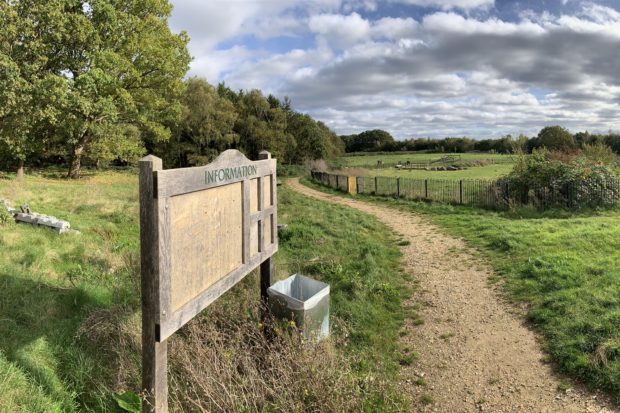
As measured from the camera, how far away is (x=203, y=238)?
346 cm

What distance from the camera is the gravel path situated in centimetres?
413

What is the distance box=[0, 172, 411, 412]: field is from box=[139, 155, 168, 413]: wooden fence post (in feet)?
0.99

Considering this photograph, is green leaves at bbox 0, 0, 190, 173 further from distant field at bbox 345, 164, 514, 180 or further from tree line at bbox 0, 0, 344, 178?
distant field at bbox 345, 164, 514, 180

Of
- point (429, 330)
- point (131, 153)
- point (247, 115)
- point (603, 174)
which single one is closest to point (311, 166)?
point (247, 115)

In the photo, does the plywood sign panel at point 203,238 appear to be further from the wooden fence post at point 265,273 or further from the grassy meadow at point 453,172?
the grassy meadow at point 453,172

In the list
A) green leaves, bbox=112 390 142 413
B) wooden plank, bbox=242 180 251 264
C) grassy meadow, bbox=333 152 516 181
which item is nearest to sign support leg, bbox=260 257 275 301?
wooden plank, bbox=242 180 251 264

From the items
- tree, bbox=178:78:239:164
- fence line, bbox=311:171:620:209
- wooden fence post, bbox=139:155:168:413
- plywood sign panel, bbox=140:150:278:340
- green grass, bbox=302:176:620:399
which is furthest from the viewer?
tree, bbox=178:78:239:164

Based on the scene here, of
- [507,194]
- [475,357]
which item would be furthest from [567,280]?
[507,194]

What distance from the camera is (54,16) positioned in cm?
2095

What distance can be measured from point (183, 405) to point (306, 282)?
234 cm

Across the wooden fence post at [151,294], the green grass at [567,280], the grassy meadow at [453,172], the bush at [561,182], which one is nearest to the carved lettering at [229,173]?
the wooden fence post at [151,294]

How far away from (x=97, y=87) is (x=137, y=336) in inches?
943

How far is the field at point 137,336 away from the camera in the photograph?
3461mm

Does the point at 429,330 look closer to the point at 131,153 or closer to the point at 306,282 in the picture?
the point at 306,282
